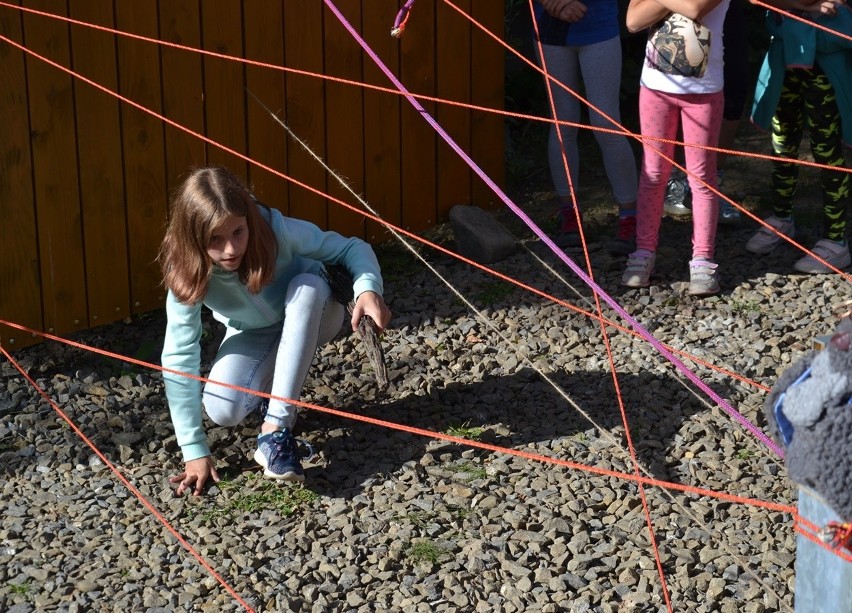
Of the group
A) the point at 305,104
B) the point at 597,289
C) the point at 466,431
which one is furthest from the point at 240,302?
the point at 305,104

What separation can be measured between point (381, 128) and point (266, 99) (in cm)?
50

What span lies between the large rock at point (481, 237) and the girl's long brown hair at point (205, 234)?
1433mm

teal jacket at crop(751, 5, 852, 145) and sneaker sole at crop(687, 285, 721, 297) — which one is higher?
teal jacket at crop(751, 5, 852, 145)

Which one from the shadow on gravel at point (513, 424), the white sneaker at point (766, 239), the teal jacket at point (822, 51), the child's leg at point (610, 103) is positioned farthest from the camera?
the white sneaker at point (766, 239)

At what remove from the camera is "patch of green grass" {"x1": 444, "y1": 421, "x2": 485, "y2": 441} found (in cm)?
331

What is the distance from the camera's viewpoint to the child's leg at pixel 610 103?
424 cm

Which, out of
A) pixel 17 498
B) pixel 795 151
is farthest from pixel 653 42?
pixel 17 498

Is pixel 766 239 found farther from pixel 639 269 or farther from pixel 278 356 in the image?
pixel 278 356

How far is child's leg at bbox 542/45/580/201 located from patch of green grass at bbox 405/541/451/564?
1.84 metres

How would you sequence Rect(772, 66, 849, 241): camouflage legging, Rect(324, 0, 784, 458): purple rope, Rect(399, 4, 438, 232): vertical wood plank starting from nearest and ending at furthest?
Rect(324, 0, 784, 458): purple rope
Rect(772, 66, 849, 241): camouflage legging
Rect(399, 4, 438, 232): vertical wood plank

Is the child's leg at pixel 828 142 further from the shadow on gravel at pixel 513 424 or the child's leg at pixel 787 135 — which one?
the shadow on gravel at pixel 513 424

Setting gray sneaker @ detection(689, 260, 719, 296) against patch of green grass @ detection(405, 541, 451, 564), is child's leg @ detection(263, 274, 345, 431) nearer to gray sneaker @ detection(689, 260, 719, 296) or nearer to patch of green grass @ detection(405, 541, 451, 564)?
patch of green grass @ detection(405, 541, 451, 564)

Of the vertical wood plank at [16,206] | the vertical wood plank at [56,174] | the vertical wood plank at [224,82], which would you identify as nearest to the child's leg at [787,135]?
the vertical wood plank at [224,82]

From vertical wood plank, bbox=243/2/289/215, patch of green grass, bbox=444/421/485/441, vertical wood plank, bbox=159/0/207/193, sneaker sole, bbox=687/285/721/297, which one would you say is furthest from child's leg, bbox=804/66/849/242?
vertical wood plank, bbox=159/0/207/193
